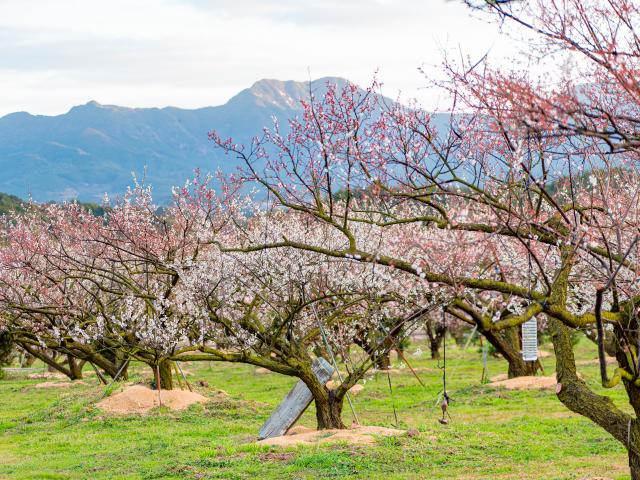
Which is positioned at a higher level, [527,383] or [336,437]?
[336,437]

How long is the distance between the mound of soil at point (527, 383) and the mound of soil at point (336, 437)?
8.99m

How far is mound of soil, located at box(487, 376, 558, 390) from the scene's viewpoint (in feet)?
72.8

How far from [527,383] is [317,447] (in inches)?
453

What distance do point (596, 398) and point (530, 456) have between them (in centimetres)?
503

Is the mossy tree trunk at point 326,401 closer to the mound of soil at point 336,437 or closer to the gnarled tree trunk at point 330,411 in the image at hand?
the gnarled tree trunk at point 330,411

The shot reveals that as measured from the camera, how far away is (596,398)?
8.52 m

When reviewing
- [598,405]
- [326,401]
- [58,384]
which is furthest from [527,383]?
[58,384]

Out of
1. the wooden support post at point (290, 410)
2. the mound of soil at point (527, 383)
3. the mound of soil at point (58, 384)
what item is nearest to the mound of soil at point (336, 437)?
the wooden support post at point (290, 410)

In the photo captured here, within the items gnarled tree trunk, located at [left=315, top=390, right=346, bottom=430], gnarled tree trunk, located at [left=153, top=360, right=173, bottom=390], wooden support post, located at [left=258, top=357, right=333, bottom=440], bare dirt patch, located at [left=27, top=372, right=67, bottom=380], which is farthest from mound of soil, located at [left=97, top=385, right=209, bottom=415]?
bare dirt patch, located at [left=27, top=372, right=67, bottom=380]

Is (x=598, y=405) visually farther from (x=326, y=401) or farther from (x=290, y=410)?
(x=290, y=410)

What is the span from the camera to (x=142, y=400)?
2073 cm

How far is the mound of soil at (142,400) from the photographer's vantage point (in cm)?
2031

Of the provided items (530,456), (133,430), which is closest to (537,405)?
(530,456)

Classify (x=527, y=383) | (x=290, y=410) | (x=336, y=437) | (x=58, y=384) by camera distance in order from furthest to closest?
(x=58, y=384) < (x=527, y=383) < (x=290, y=410) < (x=336, y=437)
